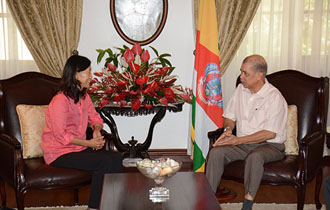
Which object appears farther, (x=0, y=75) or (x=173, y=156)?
(x=173, y=156)

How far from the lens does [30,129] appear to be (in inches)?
130

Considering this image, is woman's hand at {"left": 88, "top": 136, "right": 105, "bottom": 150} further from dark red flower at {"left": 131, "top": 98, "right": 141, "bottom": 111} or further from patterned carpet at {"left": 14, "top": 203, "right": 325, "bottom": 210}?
patterned carpet at {"left": 14, "top": 203, "right": 325, "bottom": 210}

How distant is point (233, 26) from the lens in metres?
4.54

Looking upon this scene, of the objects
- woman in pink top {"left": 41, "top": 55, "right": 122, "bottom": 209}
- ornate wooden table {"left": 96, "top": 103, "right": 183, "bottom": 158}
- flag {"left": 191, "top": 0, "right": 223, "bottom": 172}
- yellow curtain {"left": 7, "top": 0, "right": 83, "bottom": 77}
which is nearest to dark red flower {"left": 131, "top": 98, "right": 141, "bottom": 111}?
ornate wooden table {"left": 96, "top": 103, "right": 183, "bottom": 158}

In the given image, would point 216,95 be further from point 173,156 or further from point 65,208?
point 65,208

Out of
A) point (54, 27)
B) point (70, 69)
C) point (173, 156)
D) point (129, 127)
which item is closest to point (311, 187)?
point (173, 156)

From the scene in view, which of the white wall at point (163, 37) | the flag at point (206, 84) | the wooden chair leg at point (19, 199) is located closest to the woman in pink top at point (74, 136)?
the wooden chair leg at point (19, 199)

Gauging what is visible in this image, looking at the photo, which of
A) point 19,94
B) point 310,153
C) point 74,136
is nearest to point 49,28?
point 19,94

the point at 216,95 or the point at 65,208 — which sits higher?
the point at 216,95

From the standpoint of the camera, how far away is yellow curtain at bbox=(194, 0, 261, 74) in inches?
178

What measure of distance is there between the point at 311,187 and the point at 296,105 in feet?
3.00

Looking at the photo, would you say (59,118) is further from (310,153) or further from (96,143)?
(310,153)

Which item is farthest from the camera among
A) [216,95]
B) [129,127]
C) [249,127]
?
[129,127]

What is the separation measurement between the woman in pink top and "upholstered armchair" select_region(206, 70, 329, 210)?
918mm
